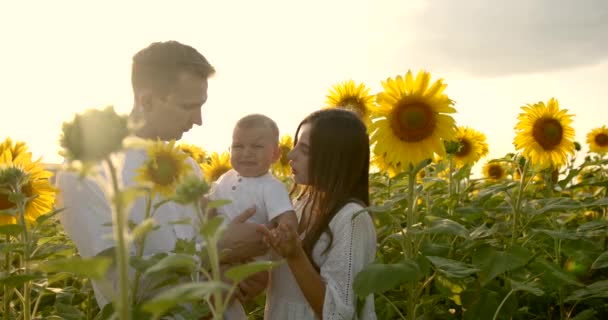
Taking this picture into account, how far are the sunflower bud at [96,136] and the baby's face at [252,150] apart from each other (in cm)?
255

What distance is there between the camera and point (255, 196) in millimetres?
3479

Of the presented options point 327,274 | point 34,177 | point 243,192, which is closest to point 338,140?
point 327,274

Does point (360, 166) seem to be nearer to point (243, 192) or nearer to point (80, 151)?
point (243, 192)

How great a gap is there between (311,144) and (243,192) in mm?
763

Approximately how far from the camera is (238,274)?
1243mm

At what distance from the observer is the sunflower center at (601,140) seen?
29.2 feet

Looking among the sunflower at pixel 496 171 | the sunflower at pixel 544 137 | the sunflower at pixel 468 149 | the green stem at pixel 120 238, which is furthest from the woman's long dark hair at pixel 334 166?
the sunflower at pixel 496 171

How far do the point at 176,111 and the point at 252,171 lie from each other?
79 cm

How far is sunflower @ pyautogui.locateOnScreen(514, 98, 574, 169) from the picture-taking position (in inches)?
162

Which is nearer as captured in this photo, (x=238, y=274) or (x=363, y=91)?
(x=238, y=274)

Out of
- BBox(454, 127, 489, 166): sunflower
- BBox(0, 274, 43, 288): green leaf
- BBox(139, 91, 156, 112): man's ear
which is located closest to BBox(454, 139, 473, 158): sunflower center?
BBox(454, 127, 489, 166): sunflower

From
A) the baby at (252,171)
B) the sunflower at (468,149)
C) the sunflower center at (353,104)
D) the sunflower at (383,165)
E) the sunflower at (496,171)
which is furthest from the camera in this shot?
the sunflower at (496,171)

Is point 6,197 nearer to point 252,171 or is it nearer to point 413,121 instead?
point 252,171

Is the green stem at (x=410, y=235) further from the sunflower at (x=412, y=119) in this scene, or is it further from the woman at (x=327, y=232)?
the sunflower at (x=412, y=119)
